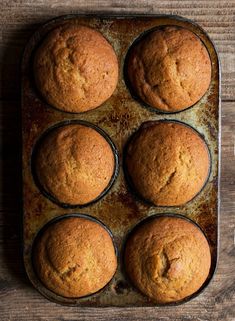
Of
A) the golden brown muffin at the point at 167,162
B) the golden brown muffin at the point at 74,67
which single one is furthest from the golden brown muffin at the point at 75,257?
the golden brown muffin at the point at 74,67

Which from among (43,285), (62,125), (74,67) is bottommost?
(43,285)

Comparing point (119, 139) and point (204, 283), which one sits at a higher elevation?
point (119, 139)

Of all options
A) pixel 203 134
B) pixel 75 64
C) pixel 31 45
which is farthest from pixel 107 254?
pixel 31 45

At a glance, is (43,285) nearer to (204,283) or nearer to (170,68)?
(204,283)

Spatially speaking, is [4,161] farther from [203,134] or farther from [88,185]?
[203,134]

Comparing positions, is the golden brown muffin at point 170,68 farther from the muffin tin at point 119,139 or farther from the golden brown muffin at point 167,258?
the golden brown muffin at point 167,258

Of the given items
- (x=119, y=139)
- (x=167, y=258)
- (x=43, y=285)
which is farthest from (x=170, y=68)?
(x=43, y=285)

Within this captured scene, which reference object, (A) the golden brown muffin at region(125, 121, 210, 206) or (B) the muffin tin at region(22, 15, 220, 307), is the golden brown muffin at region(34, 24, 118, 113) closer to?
(B) the muffin tin at region(22, 15, 220, 307)

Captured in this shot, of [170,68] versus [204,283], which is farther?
[204,283]
